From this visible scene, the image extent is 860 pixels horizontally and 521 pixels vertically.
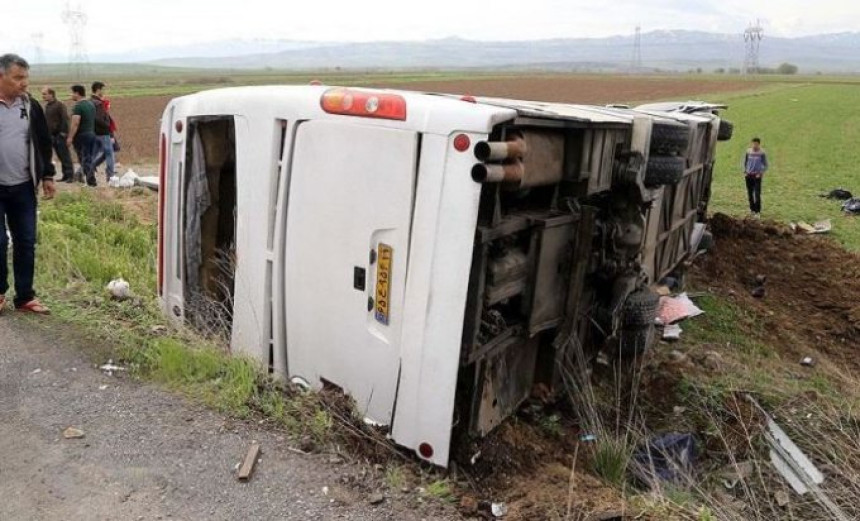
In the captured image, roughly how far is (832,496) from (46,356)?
14.1ft

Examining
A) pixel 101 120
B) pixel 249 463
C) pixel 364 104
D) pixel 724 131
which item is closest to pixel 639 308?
pixel 364 104

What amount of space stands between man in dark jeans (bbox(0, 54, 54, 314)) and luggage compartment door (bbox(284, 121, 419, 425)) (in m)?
2.21

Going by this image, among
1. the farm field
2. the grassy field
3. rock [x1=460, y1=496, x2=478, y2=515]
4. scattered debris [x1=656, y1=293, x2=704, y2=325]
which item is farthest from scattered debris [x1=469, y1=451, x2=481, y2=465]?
the grassy field

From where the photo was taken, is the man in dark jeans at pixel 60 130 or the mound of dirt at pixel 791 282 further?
the man in dark jeans at pixel 60 130

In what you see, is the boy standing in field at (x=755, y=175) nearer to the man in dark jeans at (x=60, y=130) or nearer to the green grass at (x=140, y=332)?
the green grass at (x=140, y=332)

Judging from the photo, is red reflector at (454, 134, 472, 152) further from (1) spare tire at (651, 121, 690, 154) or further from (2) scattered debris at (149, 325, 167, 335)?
(2) scattered debris at (149, 325, 167, 335)

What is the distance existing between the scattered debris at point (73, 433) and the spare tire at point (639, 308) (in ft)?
10.9

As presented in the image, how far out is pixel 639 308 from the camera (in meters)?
5.22

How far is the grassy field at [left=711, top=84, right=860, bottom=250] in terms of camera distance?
46.6ft

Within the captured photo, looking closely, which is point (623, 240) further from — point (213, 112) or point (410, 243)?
point (213, 112)

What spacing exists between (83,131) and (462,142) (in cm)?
1093

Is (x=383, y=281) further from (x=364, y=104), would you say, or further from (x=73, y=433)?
(x=73, y=433)

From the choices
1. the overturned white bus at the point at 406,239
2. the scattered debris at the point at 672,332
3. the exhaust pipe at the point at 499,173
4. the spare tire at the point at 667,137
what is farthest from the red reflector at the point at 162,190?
the scattered debris at the point at 672,332

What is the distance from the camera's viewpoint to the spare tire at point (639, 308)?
5.20 metres
